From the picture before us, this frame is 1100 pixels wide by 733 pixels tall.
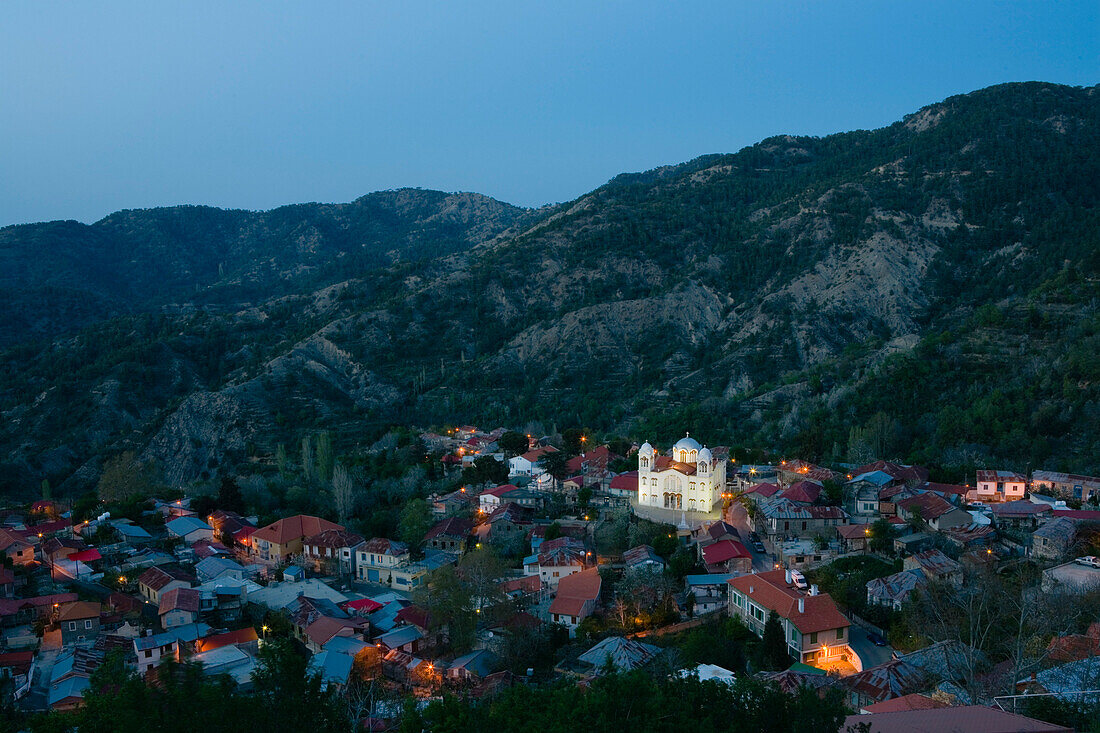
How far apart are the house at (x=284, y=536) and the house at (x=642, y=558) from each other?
1299cm

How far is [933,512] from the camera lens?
97.2 ft

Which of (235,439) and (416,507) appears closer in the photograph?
(416,507)

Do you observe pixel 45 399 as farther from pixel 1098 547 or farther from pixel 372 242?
pixel 372 242

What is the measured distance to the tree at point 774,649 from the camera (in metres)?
21.2

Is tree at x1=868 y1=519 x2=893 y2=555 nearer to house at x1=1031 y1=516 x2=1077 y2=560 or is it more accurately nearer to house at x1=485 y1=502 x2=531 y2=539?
house at x1=1031 y1=516 x2=1077 y2=560

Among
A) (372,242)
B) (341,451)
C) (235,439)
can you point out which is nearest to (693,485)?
(341,451)

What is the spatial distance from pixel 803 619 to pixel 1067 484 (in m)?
19.2

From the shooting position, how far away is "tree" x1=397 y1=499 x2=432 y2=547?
3422cm

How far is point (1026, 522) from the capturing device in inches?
1177

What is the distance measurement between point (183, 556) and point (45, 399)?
43171 mm

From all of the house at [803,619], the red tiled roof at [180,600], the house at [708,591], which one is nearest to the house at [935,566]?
the house at [803,619]

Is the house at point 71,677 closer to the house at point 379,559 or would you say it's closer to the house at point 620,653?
the house at point 379,559

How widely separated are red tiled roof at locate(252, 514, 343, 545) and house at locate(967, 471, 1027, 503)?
26.5 meters

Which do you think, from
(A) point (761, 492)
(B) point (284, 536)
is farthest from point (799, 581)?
(B) point (284, 536)
